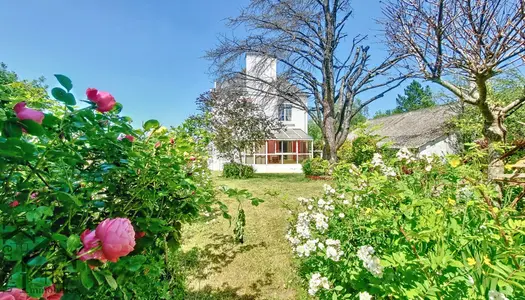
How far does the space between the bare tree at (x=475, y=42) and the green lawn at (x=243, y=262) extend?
272 cm

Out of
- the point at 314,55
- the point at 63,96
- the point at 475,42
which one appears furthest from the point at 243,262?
the point at 314,55

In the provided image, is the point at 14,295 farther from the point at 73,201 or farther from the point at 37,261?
the point at 73,201

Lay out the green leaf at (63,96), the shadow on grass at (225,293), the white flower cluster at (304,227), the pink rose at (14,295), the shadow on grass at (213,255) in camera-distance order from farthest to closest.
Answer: the shadow on grass at (213,255) < the shadow on grass at (225,293) < the white flower cluster at (304,227) < the green leaf at (63,96) < the pink rose at (14,295)

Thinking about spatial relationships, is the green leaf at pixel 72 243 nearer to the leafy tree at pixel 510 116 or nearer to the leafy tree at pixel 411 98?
the leafy tree at pixel 510 116

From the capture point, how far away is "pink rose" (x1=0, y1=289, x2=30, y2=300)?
0.53 metres

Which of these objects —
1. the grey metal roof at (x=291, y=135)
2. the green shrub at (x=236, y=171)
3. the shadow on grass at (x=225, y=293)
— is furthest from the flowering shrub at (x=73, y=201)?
the grey metal roof at (x=291, y=135)

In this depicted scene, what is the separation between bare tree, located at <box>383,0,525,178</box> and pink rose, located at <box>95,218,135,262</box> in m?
3.65

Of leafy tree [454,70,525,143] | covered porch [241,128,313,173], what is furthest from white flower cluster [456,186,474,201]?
covered porch [241,128,313,173]

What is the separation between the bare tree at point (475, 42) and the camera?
3.02 metres

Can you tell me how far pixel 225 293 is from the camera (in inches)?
94.7

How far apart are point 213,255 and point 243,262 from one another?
456 millimetres

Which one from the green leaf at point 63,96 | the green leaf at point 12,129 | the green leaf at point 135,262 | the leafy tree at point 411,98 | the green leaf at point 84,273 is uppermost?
the leafy tree at point 411,98

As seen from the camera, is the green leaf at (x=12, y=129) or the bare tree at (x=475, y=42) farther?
the bare tree at (x=475, y=42)

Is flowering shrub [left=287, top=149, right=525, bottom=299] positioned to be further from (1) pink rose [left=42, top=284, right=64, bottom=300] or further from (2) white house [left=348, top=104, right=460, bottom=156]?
(2) white house [left=348, top=104, right=460, bottom=156]
